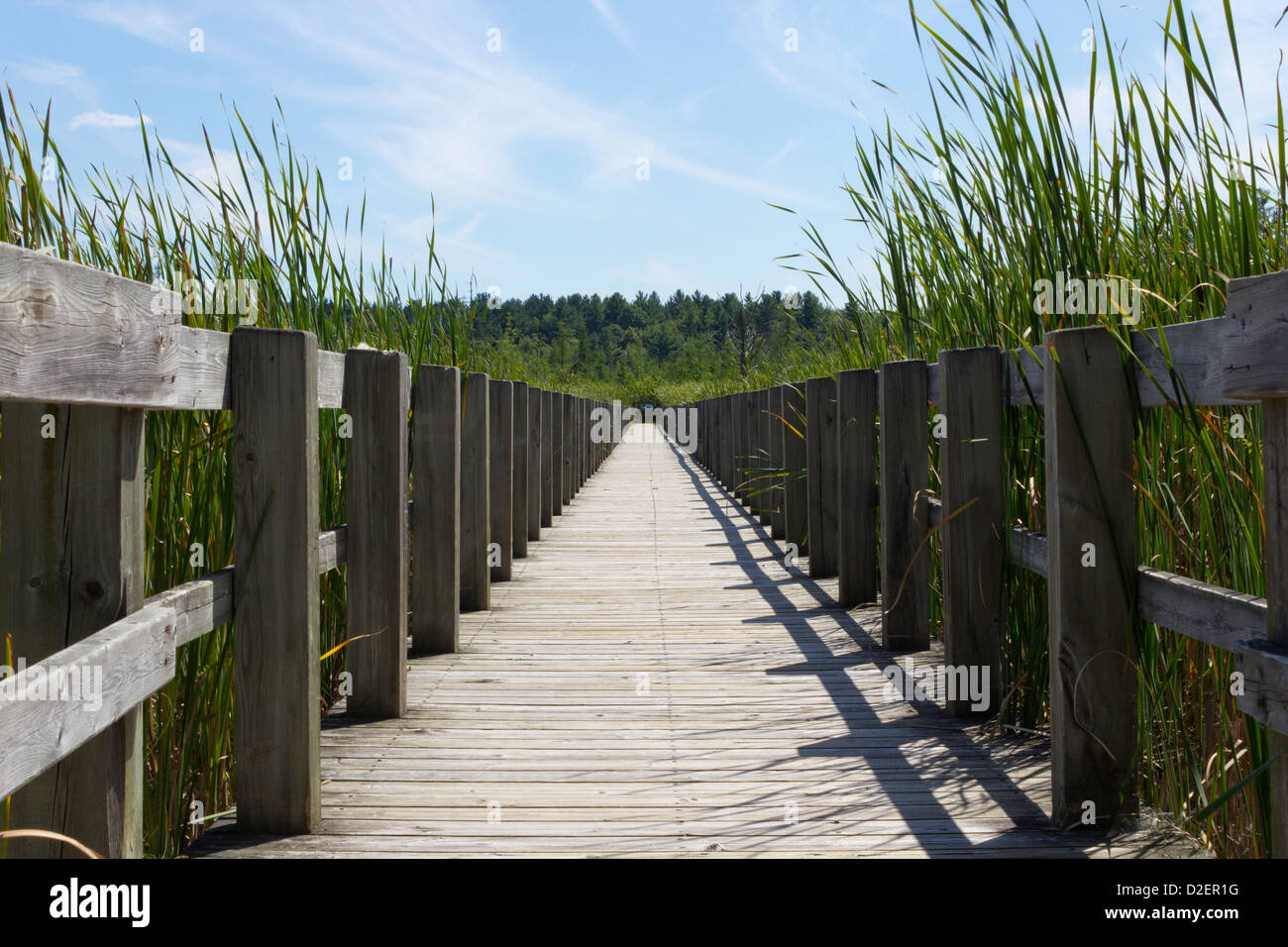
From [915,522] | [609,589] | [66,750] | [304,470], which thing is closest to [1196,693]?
[915,522]

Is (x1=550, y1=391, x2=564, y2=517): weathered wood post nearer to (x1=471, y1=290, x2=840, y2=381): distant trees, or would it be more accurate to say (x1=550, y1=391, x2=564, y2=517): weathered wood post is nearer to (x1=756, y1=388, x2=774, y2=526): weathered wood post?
(x1=756, y1=388, x2=774, y2=526): weathered wood post

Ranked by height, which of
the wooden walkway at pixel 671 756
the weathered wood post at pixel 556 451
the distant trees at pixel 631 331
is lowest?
the wooden walkway at pixel 671 756

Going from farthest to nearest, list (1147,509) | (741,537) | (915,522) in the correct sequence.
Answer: (741,537)
(915,522)
(1147,509)

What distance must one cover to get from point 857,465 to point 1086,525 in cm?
270

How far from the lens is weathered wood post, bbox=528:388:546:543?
26.5 ft

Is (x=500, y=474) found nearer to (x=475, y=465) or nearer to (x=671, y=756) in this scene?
(x=475, y=465)

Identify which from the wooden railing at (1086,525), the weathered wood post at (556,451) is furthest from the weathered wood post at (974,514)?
the weathered wood post at (556,451)

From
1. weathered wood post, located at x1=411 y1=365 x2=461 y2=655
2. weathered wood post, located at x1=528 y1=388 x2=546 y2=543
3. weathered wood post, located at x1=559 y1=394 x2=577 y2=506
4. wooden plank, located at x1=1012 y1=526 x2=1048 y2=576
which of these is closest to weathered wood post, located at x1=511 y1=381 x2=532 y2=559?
weathered wood post, located at x1=528 y1=388 x2=546 y2=543

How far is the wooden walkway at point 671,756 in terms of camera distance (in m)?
2.62

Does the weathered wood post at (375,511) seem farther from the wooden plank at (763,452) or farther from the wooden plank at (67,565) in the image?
the wooden plank at (763,452)

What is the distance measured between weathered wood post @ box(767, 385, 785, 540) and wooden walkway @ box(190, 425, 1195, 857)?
8.71 ft

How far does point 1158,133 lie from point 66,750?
2.97 m
